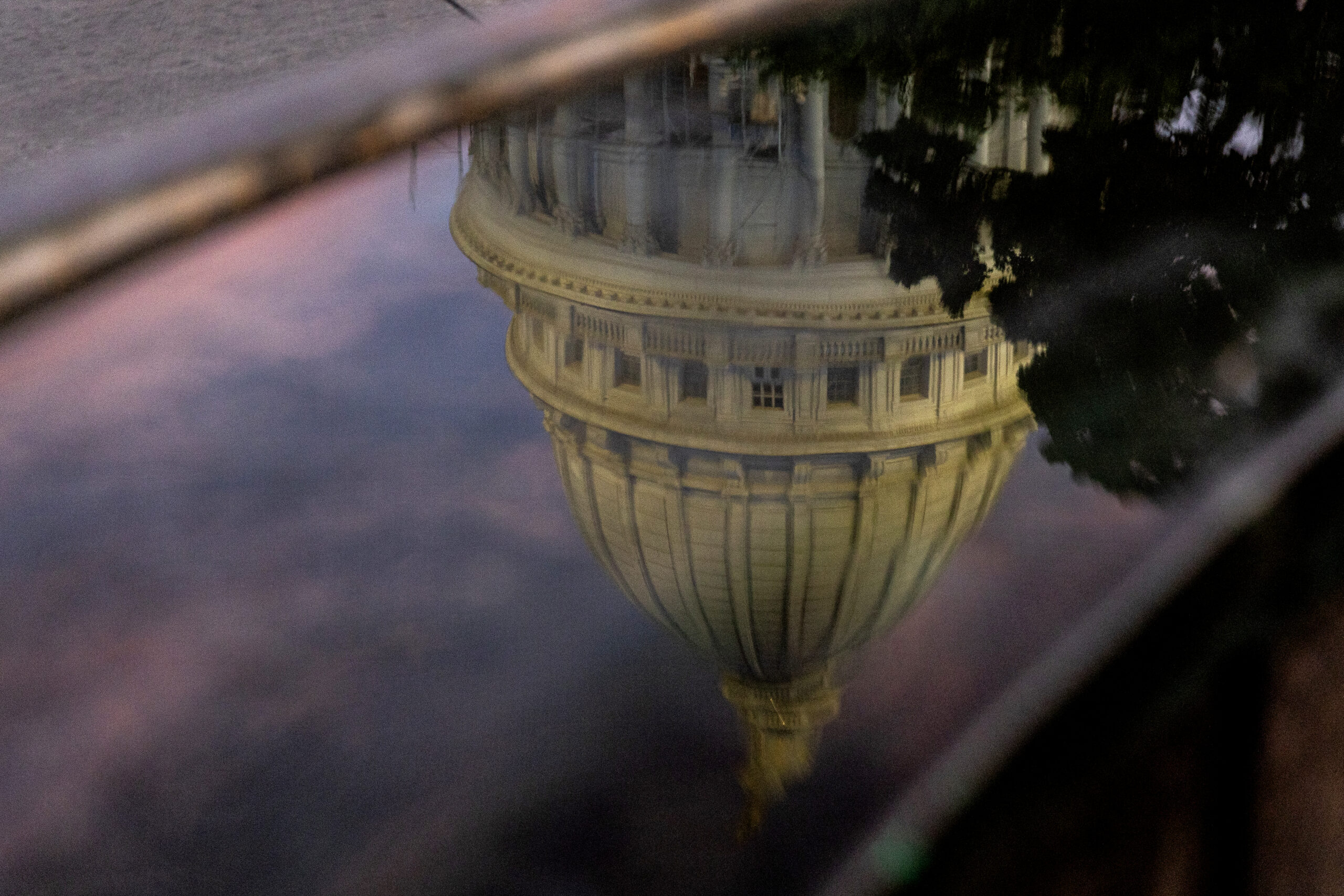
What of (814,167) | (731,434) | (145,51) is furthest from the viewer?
(145,51)

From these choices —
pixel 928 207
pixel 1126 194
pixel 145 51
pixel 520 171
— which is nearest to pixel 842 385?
pixel 928 207

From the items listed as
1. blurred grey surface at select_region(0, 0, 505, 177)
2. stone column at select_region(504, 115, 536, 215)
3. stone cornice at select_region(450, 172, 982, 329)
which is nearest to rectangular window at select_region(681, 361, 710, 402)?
stone cornice at select_region(450, 172, 982, 329)

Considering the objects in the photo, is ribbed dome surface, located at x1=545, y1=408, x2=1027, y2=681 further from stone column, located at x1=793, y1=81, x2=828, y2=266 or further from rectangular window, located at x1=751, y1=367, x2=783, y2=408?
stone column, located at x1=793, y1=81, x2=828, y2=266

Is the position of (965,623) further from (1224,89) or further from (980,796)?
(1224,89)

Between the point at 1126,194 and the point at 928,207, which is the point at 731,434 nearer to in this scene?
the point at 928,207

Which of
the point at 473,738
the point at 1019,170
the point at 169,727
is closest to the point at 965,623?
the point at 473,738

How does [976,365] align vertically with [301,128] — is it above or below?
below
